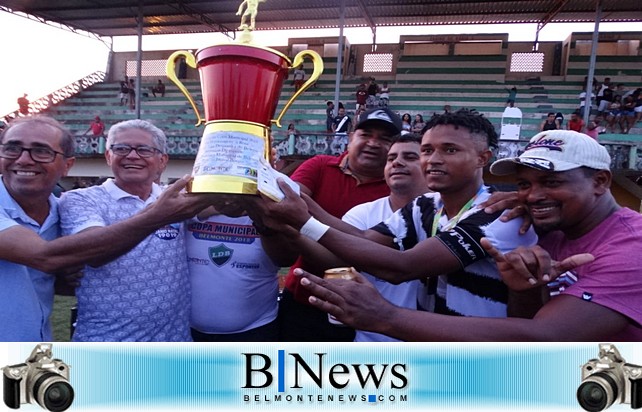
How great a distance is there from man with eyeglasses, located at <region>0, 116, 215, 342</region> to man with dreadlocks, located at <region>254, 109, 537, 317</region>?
1.16ft

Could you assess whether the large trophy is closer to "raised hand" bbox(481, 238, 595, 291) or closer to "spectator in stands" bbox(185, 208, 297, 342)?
"spectator in stands" bbox(185, 208, 297, 342)

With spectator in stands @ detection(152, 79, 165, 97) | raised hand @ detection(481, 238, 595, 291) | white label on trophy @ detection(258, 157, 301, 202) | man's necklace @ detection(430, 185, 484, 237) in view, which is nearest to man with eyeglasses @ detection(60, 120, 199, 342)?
white label on trophy @ detection(258, 157, 301, 202)

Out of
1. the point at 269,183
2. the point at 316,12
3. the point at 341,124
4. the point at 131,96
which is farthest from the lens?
the point at 131,96

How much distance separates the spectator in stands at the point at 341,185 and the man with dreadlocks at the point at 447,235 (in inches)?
19.9

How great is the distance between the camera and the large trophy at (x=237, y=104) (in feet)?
4.45

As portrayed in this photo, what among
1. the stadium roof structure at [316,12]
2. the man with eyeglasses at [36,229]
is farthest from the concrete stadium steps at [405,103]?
the man with eyeglasses at [36,229]

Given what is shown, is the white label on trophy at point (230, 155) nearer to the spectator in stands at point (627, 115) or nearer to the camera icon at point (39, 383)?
the camera icon at point (39, 383)

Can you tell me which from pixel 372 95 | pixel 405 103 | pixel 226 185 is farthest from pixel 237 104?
pixel 405 103

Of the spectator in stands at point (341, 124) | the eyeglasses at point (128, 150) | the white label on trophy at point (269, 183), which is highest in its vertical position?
Result: the spectator in stands at point (341, 124)

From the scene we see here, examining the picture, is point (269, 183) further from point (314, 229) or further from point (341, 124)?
point (341, 124)

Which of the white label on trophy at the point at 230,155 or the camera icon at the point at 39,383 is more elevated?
the white label on trophy at the point at 230,155

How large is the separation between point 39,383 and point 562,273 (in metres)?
1.43

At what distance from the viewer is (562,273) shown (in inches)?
43.1

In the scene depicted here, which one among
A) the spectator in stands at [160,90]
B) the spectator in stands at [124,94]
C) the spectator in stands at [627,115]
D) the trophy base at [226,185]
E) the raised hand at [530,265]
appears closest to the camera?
the raised hand at [530,265]
